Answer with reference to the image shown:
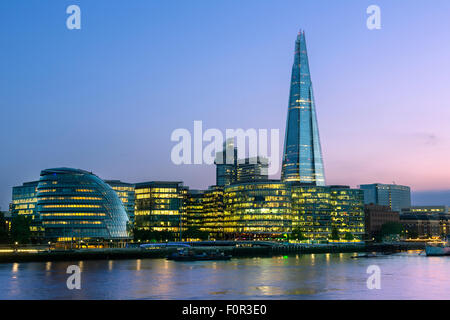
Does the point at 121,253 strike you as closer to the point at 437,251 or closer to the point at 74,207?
the point at 74,207

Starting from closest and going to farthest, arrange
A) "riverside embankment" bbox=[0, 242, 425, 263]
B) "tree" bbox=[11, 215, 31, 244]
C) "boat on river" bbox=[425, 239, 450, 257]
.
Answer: "riverside embankment" bbox=[0, 242, 425, 263] → "tree" bbox=[11, 215, 31, 244] → "boat on river" bbox=[425, 239, 450, 257]

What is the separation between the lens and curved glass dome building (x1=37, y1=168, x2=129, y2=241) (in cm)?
17075

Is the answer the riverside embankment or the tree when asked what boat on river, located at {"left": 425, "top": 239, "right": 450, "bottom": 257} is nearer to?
the riverside embankment

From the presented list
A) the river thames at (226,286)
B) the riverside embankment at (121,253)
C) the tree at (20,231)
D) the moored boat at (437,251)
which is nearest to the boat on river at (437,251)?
the moored boat at (437,251)

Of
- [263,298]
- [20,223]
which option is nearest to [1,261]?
[20,223]

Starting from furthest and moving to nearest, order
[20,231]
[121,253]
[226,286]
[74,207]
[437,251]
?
1. [74,207]
2. [437,251]
3. [121,253]
4. [20,231]
5. [226,286]

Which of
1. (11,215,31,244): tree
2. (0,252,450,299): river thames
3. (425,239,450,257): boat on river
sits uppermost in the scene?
(11,215,31,244): tree

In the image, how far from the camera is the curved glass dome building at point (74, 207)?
17075cm

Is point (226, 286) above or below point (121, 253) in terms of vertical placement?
above

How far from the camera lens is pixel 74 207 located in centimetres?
17138

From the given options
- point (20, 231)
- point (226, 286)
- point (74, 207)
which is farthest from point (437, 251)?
point (20, 231)

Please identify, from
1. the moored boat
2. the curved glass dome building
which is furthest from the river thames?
the curved glass dome building
